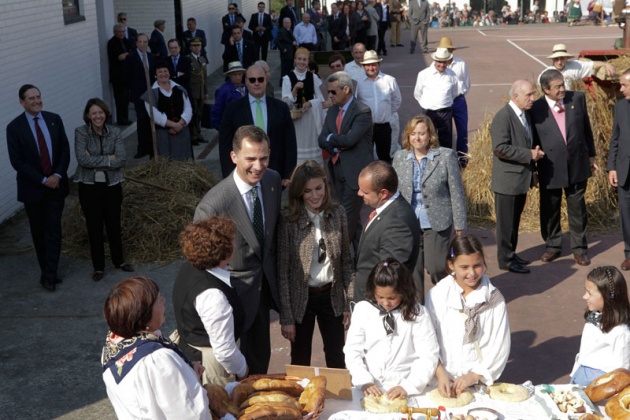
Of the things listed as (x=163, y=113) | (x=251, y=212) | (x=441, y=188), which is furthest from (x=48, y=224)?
(x=441, y=188)

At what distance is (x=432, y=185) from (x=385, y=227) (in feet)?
5.74

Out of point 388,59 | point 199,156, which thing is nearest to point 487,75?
point 388,59

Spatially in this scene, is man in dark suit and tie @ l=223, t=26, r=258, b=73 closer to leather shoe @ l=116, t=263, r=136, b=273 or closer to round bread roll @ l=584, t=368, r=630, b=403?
leather shoe @ l=116, t=263, r=136, b=273

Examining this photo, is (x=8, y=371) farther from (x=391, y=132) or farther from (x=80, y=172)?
(x=391, y=132)

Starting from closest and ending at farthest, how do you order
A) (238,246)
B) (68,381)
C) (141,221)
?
(238,246) < (68,381) < (141,221)

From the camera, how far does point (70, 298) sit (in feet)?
27.9

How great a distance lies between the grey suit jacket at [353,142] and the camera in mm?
8547

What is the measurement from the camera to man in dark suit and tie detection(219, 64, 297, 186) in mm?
8289

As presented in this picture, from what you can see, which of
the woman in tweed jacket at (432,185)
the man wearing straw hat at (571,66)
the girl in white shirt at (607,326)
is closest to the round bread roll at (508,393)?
the girl in white shirt at (607,326)

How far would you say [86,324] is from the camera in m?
7.88

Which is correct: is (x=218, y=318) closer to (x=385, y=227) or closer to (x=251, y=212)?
(x=251, y=212)

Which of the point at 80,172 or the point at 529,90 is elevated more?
the point at 529,90

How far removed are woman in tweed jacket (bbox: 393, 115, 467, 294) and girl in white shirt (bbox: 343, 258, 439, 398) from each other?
208cm

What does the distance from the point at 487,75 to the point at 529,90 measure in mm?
17458
